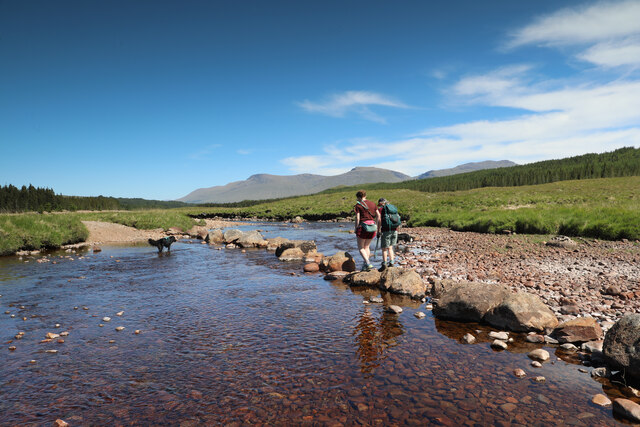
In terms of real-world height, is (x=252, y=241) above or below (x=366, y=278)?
above

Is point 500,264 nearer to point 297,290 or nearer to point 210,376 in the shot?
point 297,290

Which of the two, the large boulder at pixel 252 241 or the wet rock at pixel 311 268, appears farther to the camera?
the large boulder at pixel 252 241

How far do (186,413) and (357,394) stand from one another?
3040mm

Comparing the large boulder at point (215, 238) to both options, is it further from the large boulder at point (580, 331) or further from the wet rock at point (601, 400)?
the wet rock at point (601, 400)

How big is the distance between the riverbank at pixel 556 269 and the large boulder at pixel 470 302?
1.78m

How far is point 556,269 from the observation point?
14.4m

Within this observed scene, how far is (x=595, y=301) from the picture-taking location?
10.2 meters

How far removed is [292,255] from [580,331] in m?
15.9

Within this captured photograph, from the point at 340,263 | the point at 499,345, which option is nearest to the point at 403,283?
the point at 340,263

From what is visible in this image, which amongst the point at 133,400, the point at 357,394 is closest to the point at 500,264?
the point at 357,394

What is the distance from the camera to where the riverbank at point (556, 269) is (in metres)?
9.99

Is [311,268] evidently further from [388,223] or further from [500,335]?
[500,335]

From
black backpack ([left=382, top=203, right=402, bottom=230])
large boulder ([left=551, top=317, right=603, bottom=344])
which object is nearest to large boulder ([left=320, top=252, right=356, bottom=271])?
black backpack ([left=382, top=203, right=402, bottom=230])

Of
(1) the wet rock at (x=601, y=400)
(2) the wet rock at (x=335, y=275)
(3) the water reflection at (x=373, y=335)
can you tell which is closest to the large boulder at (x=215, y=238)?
(2) the wet rock at (x=335, y=275)
